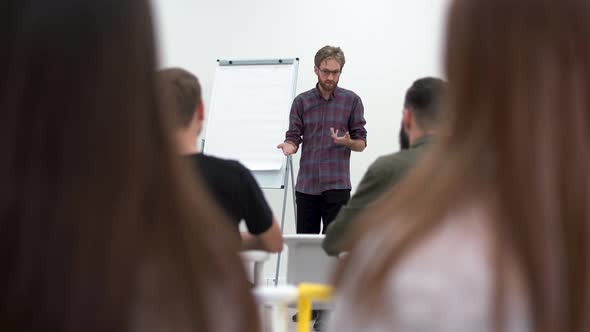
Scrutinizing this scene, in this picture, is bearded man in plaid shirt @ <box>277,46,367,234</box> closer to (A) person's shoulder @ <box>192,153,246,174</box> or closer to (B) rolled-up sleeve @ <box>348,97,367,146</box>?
(B) rolled-up sleeve @ <box>348,97,367,146</box>

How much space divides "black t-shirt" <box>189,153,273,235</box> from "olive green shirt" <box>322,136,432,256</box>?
Result: 0.33 metres

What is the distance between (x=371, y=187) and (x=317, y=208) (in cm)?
222

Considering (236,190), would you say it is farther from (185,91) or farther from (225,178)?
(185,91)

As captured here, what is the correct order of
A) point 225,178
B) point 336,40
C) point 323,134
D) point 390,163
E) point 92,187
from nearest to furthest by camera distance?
point 92,187 < point 225,178 < point 390,163 < point 323,134 < point 336,40

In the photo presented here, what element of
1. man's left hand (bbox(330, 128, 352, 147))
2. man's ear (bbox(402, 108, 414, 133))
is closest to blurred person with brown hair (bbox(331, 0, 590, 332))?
man's ear (bbox(402, 108, 414, 133))

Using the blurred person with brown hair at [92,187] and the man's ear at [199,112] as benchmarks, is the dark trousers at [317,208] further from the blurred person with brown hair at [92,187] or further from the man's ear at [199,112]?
the blurred person with brown hair at [92,187]

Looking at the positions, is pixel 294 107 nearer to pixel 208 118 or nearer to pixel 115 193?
pixel 208 118

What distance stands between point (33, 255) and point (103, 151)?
11 cm

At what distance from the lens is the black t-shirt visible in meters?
1.98

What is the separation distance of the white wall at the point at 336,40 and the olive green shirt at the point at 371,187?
3.48 m

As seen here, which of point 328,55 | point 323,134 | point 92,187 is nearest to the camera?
point 92,187

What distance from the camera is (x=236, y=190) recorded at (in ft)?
6.53

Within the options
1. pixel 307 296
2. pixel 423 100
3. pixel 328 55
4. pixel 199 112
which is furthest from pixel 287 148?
pixel 307 296

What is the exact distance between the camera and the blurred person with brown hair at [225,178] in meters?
1.97
